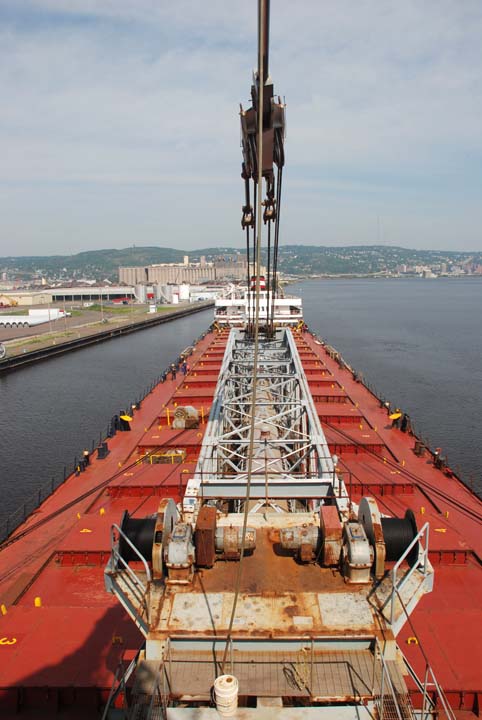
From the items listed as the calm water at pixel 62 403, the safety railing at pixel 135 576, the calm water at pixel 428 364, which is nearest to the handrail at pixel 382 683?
the safety railing at pixel 135 576

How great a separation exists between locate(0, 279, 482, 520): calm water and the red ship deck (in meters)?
8.70

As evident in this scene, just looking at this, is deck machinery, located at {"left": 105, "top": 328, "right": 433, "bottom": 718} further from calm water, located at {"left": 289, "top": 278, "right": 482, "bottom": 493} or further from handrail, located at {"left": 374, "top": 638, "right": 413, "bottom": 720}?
calm water, located at {"left": 289, "top": 278, "right": 482, "bottom": 493}

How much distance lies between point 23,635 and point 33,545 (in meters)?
5.55

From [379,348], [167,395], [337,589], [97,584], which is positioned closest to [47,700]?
[97,584]

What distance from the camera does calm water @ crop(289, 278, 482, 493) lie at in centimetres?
3822

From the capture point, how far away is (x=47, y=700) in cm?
1027

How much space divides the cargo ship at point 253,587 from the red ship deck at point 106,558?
0.05m

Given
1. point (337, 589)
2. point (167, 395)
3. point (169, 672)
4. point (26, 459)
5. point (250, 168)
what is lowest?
point (26, 459)

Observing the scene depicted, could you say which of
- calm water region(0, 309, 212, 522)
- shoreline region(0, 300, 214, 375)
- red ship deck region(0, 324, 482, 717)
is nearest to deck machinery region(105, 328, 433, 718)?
red ship deck region(0, 324, 482, 717)

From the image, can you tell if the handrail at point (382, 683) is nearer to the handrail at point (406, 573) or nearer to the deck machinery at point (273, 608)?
the deck machinery at point (273, 608)

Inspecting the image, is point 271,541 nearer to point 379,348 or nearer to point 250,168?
point 250,168

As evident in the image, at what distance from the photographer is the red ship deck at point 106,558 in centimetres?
1057

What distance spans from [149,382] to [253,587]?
173 ft

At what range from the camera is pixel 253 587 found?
663 cm
